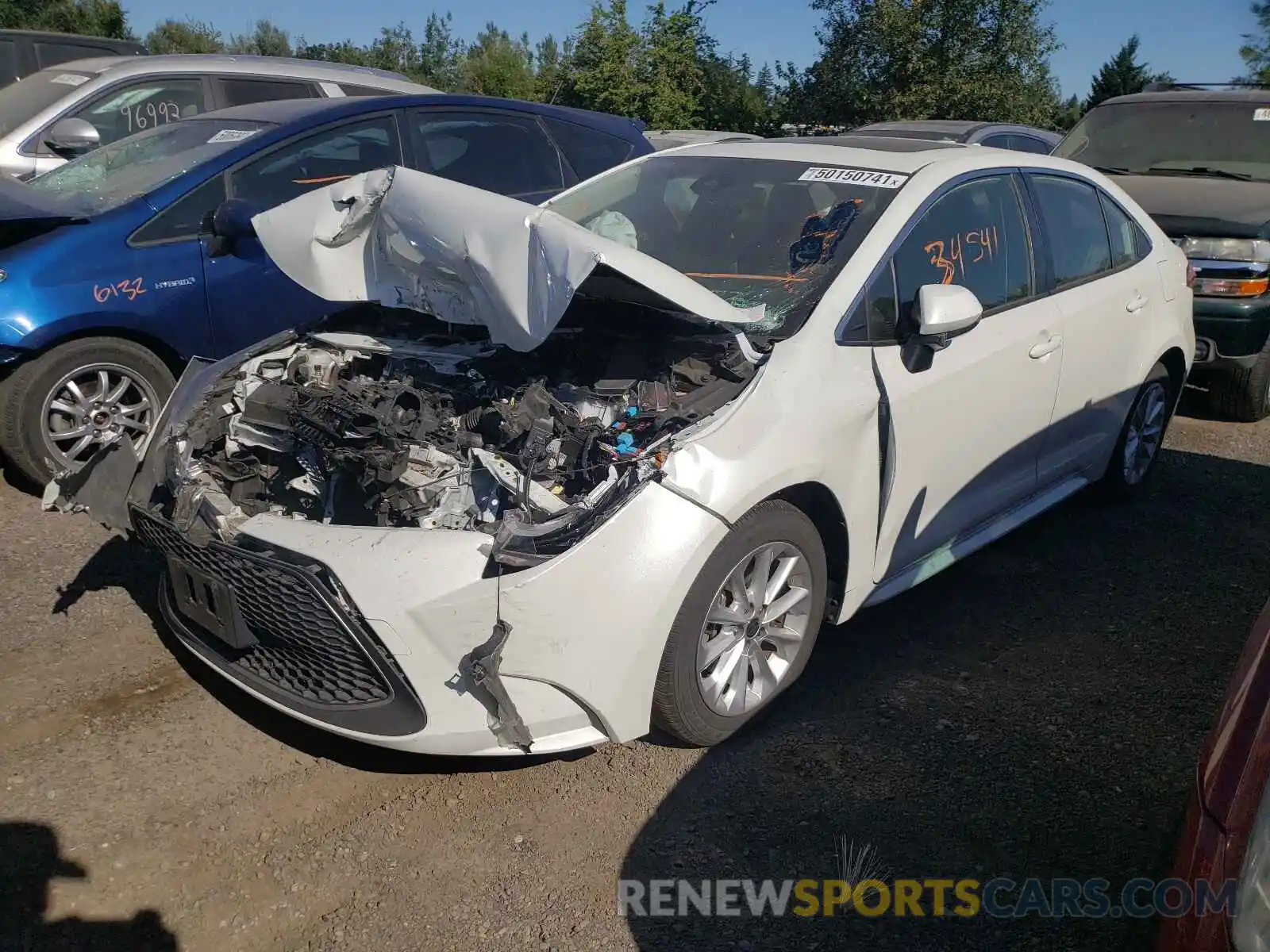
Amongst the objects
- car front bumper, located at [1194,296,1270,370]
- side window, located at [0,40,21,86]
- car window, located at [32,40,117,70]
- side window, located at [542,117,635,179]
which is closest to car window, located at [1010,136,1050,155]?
car front bumper, located at [1194,296,1270,370]

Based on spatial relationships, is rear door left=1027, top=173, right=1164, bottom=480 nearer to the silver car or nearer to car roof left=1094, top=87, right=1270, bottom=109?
car roof left=1094, top=87, right=1270, bottom=109

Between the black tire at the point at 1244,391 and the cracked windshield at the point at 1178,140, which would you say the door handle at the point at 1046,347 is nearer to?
the black tire at the point at 1244,391

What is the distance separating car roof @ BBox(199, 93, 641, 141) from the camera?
5.64 m

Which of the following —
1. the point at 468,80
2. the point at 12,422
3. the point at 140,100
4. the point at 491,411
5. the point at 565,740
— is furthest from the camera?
the point at 468,80

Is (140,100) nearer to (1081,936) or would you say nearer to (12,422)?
(12,422)

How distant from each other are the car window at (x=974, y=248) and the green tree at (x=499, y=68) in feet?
72.2

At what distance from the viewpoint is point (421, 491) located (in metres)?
2.87

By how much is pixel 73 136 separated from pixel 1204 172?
747 centimetres

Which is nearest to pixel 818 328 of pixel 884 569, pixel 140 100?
pixel 884 569

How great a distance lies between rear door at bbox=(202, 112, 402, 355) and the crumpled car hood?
4.65ft

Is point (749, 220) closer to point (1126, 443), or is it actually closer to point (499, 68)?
point (1126, 443)

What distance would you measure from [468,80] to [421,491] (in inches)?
1083

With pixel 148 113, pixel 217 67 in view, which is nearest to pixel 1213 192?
pixel 217 67

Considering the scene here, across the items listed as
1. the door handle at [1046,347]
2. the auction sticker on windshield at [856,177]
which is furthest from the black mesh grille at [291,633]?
the door handle at [1046,347]
